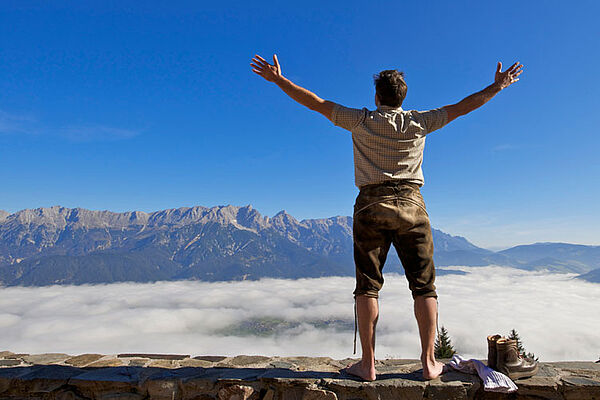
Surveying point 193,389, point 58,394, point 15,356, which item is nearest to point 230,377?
point 193,389

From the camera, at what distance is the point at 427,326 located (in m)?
3.26

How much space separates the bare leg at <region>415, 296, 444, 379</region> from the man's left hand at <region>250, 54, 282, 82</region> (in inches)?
94.8

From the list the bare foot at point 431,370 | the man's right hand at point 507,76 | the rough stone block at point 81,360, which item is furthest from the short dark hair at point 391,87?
the rough stone block at point 81,360

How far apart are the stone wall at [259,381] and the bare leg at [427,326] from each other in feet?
0.37

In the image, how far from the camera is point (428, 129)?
137 inches

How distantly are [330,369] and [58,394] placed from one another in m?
2.78

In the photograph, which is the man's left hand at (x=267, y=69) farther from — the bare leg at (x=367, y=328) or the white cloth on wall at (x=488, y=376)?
the white cloth on wall at (x=488, y=376)

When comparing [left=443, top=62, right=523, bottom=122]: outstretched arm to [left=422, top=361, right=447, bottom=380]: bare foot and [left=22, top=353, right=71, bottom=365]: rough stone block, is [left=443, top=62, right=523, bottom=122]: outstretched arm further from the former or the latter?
[left=22, top=353, right=71, bottom=365]: rough stone block

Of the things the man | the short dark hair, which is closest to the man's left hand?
the man

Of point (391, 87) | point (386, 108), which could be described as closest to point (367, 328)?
point (386, 108)

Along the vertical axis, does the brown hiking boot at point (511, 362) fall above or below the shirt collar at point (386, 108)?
below

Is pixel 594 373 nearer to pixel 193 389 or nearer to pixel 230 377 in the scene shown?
pixel 230 377

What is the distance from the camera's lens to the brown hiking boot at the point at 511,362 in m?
3.38

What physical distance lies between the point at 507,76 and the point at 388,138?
147 cm
